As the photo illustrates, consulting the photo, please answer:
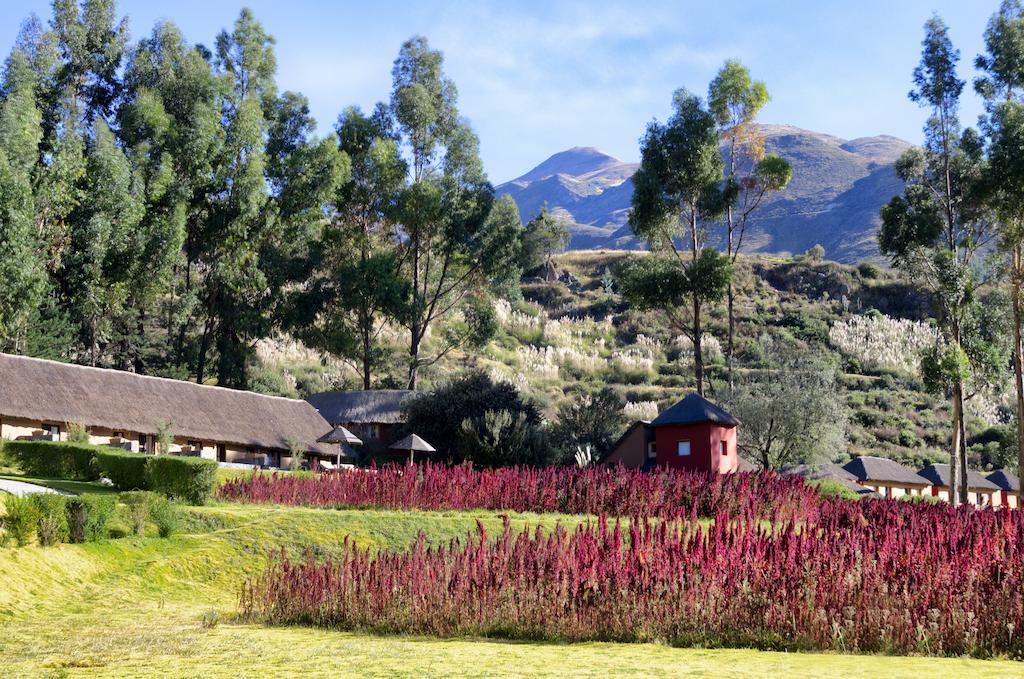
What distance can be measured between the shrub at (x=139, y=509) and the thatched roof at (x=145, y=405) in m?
14.5

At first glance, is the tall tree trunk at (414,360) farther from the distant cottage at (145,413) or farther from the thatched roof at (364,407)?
the distant cottage at (145,413)

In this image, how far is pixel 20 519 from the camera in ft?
43.4

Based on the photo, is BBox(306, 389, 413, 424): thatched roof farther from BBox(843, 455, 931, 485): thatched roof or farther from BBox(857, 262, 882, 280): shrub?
BBox(857, 262, 882, 280): shrub

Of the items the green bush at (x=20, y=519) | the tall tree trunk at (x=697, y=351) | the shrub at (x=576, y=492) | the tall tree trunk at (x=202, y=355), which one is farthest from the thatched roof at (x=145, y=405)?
the green bush at (x=20, y=519)

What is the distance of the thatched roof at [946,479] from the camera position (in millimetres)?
46906

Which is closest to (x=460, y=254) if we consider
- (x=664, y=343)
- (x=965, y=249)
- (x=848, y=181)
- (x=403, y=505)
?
(x=965, y=249)

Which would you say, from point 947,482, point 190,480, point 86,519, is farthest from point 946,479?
point 86,519

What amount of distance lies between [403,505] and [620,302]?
233ft

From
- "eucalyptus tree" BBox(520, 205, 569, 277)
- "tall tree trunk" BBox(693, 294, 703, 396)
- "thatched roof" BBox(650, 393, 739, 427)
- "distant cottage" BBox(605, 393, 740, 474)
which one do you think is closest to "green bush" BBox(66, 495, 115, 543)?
"distant cottage" BBox(605, 393, 740, 474)

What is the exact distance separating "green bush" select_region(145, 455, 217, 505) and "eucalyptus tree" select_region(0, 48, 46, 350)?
15.6 meters

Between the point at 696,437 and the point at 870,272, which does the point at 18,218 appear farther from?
the point at 870,272

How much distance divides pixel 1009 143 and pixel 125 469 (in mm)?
25452

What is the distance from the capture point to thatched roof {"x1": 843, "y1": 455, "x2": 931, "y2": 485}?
45.1 m

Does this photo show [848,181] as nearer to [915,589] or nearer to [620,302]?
[620,302]
